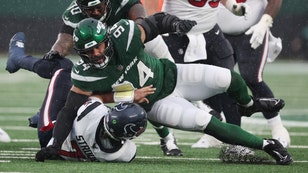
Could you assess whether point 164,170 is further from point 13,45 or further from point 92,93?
point 13,45

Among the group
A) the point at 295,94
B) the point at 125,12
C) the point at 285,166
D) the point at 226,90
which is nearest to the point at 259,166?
the point at 285,166

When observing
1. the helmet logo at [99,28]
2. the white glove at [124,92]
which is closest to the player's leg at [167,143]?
the white glove at [124,92]

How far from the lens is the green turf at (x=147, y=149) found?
5.32 meters

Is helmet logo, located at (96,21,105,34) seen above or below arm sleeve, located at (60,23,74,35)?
above

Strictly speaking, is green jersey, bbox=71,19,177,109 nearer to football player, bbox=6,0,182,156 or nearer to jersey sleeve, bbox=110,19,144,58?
jersey sleeve, bbox=110,19,144,58

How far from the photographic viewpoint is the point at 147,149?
671cm

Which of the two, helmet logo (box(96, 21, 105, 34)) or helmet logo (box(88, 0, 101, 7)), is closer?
helmet logo (box(96, 21, 105, 34))

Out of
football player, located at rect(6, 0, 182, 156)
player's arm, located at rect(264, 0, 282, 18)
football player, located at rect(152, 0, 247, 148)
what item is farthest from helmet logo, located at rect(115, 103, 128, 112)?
player's arm, located at rect(264, 0, 282, 18)

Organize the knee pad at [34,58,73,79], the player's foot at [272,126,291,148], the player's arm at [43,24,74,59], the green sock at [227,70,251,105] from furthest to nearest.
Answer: the player's foot at [272,126,291,148] → the player's arm at [43,24,74,59] → the knee pad at [34,58,73,79] → the green sock at [227,70,251,105]

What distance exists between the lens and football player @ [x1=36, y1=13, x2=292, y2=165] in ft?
17.9

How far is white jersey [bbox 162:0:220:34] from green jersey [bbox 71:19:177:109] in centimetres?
106

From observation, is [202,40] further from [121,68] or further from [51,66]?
[121,68]

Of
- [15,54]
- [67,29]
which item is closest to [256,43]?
[67,29]

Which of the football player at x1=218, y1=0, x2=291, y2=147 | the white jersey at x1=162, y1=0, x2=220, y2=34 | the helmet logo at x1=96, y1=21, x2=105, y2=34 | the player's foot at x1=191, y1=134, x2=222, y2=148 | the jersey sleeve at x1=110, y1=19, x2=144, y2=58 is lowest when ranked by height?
the player's foot at x1=191, y1=134, x2=222, y2=148
